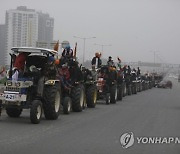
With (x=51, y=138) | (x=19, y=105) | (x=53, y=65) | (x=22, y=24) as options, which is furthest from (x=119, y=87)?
(x=22, y=24)

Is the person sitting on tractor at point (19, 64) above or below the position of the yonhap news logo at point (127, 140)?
above

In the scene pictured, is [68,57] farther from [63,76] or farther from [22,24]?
[22,24]

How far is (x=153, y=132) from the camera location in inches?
500

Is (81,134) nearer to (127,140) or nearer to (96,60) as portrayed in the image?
(127,140)

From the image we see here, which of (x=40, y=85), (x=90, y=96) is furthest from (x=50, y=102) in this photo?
(x=90, y=96)

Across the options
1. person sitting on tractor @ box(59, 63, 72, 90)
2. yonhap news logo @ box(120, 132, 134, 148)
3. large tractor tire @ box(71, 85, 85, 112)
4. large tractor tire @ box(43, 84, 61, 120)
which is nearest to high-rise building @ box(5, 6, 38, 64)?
large tractor tire @ box(71, 85, 85, 112)

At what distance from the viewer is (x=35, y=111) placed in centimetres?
1320

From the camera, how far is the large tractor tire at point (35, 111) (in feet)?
43.2

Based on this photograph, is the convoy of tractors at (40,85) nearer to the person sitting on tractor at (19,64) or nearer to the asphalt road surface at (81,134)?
the person sitting on tractor at (19,64)

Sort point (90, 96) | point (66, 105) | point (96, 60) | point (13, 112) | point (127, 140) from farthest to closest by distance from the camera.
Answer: point (96, 60) → point (90, 96) → point (66, 105) → point (13, 112) → point (127, 140)

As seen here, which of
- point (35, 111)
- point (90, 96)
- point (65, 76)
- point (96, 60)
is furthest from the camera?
point (96, 60)

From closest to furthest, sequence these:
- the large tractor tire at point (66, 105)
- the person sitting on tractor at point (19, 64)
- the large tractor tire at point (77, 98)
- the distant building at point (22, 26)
Answer: the person sitting on tractor at point (19, 64), the large tractor tire at point (66, 105), the large tractor tire at point (77, 98), the distant building at point (22, 26)

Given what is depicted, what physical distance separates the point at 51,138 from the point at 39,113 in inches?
112

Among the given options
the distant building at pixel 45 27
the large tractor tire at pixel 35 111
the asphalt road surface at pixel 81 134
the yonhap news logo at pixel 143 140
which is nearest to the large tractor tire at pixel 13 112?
the asphalt road surface at pixel 81 134
